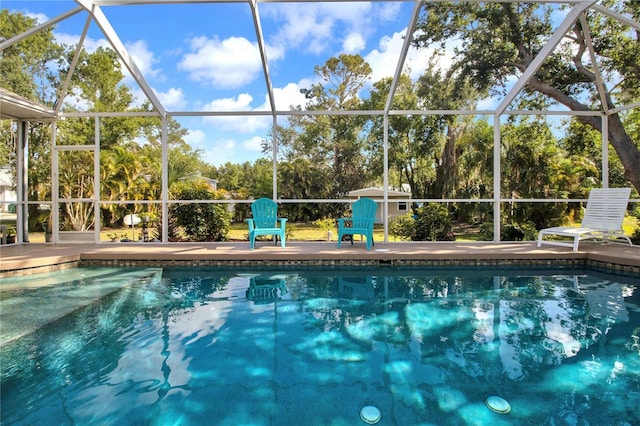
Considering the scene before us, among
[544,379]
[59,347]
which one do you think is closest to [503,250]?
[544,379]

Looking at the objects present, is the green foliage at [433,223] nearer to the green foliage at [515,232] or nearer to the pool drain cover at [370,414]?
the green foliage at [515,232]

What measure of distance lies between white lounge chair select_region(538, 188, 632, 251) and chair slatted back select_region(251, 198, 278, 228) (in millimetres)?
4744

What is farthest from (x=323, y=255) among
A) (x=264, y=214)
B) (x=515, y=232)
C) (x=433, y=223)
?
(x=515, y=232)

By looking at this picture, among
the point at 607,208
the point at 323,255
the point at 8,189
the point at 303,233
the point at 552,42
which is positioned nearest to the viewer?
the point at 552,42

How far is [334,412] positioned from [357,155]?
1073 centimetres

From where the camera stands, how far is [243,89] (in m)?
11.3

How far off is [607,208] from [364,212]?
13.9ft

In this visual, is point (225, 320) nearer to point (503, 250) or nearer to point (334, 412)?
point (334, 412)

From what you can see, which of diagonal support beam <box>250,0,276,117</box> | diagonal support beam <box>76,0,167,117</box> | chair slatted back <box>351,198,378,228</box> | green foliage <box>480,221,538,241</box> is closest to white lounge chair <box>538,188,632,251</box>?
green foliage <box>480,221,538,241</box>

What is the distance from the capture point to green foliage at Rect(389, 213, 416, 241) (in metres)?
8.23

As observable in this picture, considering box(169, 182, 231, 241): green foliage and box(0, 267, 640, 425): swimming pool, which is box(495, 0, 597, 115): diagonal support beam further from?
box(169, 182, 231, 241): green foliage

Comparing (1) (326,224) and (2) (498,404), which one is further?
(1) (326,224)

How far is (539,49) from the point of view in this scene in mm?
8203

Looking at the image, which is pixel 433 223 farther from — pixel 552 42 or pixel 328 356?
pixel 328 356
